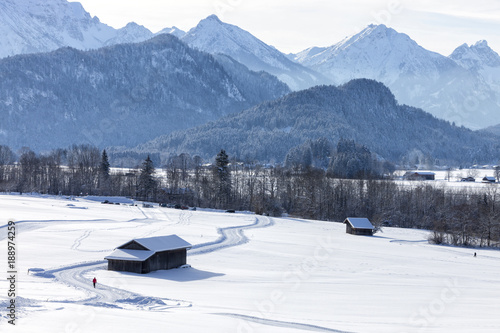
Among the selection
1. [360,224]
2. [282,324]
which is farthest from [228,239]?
[282,324]

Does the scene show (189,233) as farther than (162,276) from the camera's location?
Yes

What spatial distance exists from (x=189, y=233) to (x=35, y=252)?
72.2 feet

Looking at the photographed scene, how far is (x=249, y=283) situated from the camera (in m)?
45.3

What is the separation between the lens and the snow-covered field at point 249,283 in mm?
33406

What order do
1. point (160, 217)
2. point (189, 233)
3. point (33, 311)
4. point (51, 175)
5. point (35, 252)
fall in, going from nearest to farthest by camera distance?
point (33, 311) → point (35, 252) → point (189, 233) → point (160, 217) → point (51, 175)

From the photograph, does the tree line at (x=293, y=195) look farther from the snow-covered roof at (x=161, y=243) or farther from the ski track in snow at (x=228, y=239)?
the snow-covered roof at (x=161, y=243)

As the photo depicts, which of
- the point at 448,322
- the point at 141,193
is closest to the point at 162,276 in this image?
the point at 448,322

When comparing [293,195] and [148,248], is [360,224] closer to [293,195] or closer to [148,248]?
[293,195]

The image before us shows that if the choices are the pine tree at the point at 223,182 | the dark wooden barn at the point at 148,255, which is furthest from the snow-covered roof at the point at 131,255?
the pine tree at the point at 223,182

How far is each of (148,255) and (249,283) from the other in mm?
8505

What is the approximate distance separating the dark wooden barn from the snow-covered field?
0.98 meters

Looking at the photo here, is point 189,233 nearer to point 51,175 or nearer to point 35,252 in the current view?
point 35,252

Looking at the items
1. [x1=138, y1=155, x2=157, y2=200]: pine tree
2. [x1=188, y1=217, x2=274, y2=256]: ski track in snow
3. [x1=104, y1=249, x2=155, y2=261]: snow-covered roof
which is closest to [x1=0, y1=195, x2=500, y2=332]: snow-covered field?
[x1=188, y1=217, x2=274, y2=256]: ski track in snow

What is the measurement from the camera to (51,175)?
141250 mm
